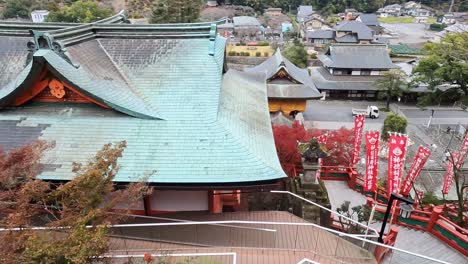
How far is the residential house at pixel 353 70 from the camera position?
46.6 meters

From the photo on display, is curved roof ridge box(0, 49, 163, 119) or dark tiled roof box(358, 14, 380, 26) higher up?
dark tiled roof box(358, 14, 380, 26)

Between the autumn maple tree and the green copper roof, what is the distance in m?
1.93

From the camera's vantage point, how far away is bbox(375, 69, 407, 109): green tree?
42906mm

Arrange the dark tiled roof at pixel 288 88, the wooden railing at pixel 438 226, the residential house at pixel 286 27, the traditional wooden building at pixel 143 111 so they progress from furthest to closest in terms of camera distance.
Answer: the residential house at pixel 286 27
the dark tiled roof at pixel 288 88
the wooden railing at pixel 438 226
the traditional wooden building at pixel 143 111

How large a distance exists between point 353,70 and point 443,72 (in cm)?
1309

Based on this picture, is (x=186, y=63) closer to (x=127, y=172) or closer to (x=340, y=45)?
(x=127, y=172)

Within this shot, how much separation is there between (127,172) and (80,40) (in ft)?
19.7

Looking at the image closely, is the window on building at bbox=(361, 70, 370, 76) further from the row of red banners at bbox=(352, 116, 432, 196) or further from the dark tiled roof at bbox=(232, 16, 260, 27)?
the dark tiled roof at bbox=(232, 16, 260, 27)

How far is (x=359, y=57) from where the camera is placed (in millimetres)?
48000

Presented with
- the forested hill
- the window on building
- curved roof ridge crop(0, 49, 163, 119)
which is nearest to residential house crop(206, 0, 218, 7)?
the forested hill

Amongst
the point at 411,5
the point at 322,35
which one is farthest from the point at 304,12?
the point at 411,5

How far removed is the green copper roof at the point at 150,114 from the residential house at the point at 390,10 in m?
137

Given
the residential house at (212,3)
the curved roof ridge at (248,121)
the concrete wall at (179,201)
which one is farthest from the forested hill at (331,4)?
the concrete wall at (179,201)

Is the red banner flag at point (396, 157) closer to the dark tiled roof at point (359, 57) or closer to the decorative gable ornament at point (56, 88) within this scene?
the decorative gable ornament at point (56, 88)
